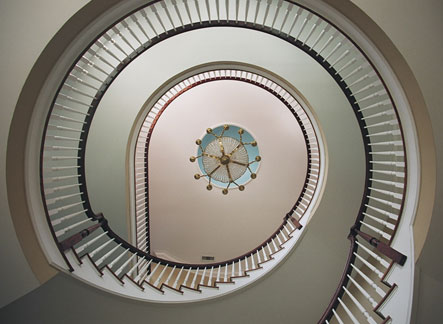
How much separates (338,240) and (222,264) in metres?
1.97

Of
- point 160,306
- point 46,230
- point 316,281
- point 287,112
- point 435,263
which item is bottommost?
point 160,306

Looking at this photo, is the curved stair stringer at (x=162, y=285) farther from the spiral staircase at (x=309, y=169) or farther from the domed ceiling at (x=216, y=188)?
the domed ceiling at (x=216, y=188)

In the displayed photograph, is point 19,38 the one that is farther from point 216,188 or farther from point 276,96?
point 216,188

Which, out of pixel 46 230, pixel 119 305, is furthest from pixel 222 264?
pixel 46 230

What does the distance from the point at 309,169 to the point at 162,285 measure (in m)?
3.06

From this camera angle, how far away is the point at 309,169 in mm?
4129

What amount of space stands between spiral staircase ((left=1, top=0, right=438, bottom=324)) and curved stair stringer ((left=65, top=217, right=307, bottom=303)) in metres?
0.01

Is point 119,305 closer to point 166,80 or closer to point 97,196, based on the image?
point 97,196

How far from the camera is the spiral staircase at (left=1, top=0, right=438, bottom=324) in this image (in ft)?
6.51

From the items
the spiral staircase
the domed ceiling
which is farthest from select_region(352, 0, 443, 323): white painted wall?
the domed ceiling

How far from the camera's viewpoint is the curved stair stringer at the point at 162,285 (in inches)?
93.7

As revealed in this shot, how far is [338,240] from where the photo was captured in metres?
3.34

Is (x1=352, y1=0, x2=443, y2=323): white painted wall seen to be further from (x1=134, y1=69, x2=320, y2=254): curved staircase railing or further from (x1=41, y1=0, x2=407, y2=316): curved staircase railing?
(x1=134, y1=69, x2=320, y2=254): curved staircase railing

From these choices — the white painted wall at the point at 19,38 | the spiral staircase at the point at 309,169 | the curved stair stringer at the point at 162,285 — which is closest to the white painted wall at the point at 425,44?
the spiral staircase at the point at 309,169
